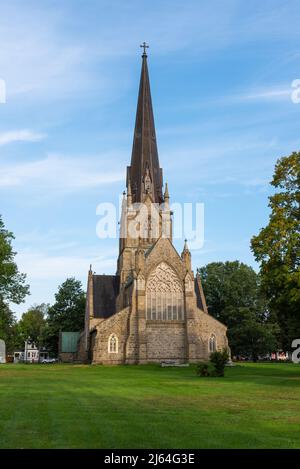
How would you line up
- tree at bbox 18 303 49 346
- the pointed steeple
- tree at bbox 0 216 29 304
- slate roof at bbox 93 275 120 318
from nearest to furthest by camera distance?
tree at bbox 0 216 29 304 < slate roof at bbox 93 275 120 318 < the pointed steeple < tree at bbox 18 303 49 346

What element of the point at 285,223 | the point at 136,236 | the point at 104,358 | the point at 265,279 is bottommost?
the point at 104,358

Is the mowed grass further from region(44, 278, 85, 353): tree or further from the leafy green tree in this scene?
region(44, 278, 85, 353): tree

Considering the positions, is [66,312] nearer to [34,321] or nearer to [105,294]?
[105,294]

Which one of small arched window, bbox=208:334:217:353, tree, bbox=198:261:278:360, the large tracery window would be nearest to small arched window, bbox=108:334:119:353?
the large tracery window

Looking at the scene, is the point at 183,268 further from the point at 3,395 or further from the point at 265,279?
the point at 3,395

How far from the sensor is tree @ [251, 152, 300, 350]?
101 ft

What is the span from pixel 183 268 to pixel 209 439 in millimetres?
51717

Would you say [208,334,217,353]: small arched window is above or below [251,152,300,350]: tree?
below

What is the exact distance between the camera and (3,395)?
1955 cm

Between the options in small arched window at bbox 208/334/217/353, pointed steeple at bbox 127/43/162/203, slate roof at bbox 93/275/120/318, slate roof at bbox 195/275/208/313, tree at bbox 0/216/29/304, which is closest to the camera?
tree at bbox 0/216/29/304

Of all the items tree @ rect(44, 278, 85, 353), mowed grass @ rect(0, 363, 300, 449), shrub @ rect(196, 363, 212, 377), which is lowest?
shrub @ rect(196, 363, 212, 377)
